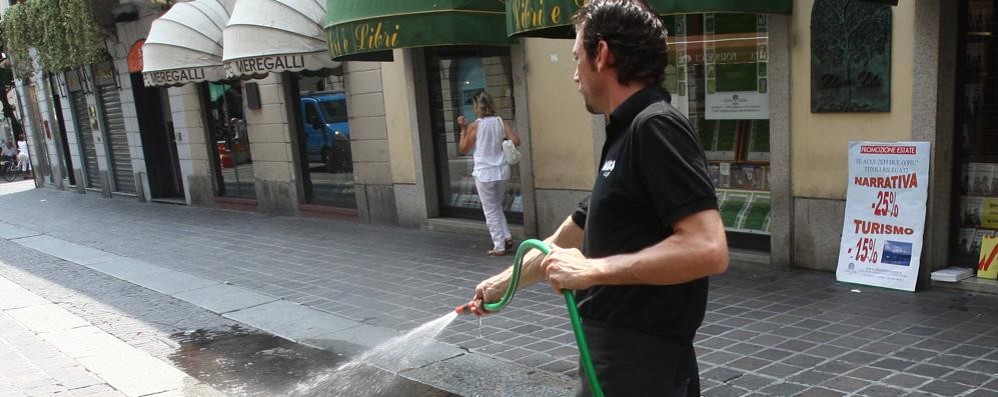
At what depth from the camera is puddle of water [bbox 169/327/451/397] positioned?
16.4ft

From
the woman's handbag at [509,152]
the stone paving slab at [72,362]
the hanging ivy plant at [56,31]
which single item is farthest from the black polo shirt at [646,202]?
the hanging ivy plant at [56,31]

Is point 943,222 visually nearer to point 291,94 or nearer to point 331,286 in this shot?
point 331,286

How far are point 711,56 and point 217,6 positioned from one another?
9247 millimetres

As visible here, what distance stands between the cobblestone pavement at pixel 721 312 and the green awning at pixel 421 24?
2.39 meters

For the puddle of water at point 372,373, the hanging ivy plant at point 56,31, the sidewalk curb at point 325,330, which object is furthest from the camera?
the hanging ivy plant at point 56,31

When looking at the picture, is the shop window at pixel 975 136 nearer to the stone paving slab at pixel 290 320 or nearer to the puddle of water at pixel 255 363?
the puddle of water at pixel 255 363

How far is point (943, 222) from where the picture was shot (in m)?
6.03

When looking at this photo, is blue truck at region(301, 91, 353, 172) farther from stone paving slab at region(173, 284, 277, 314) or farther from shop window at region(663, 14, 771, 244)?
shop window at region(663, 14, 771, 244)

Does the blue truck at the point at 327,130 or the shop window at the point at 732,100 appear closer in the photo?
the shop window at the point at 732,100

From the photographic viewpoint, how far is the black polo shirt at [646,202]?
6.07ft

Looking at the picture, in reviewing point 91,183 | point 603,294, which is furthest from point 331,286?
point 91,183

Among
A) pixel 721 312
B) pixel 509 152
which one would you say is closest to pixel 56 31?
pixel 509 152

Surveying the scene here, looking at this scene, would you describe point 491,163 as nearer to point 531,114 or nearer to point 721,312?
point 531,114

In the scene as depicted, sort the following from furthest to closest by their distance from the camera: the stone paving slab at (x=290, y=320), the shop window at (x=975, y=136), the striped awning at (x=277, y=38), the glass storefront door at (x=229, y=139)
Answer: the glass storefront door at (x=229, y=139) → the striped awning at (x=277, y=38) → the stone paving slab at (x=290, y=320) → the shop window at (x=975, y=136)
